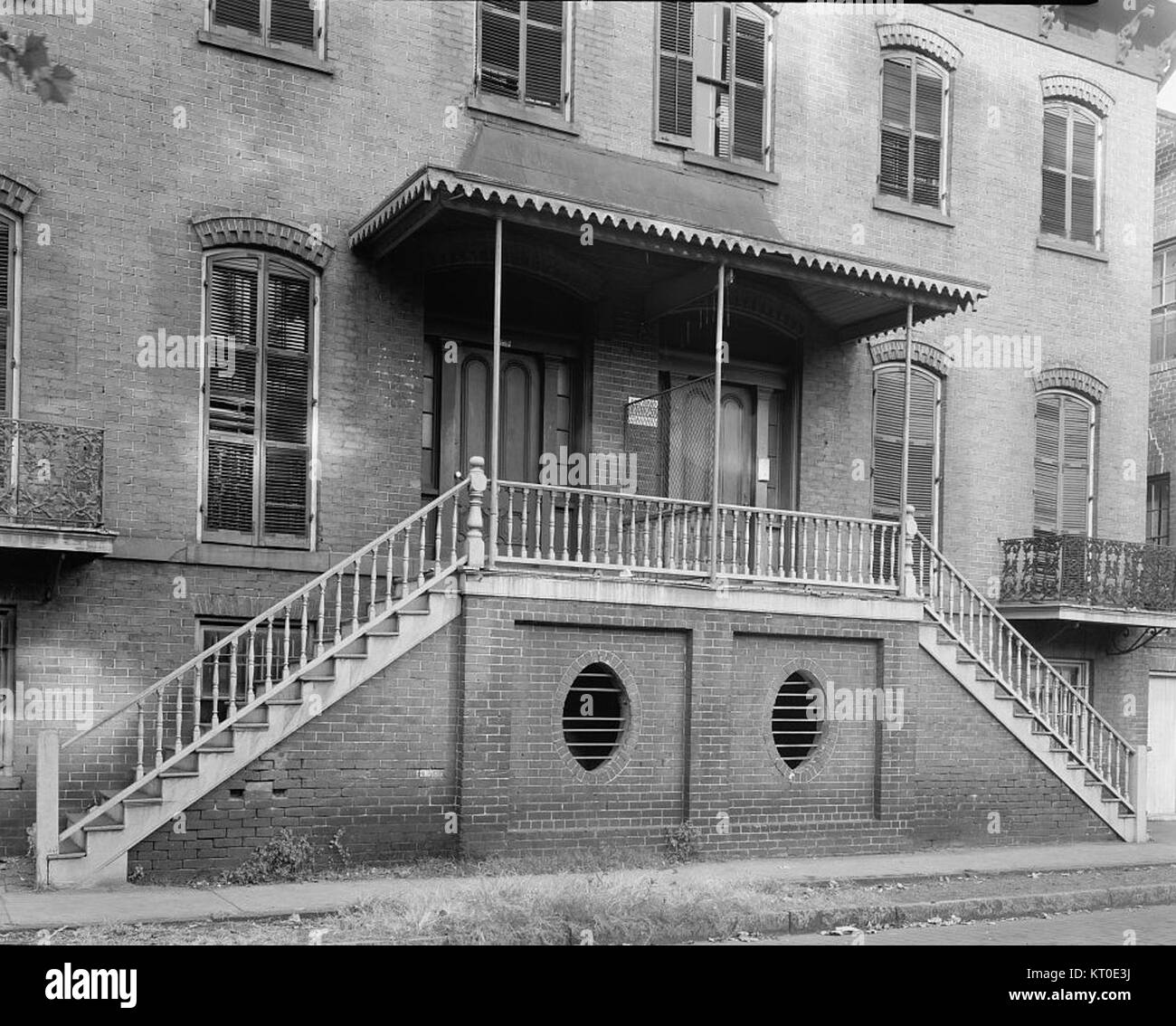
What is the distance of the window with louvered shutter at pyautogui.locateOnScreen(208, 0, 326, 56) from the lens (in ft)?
46.8

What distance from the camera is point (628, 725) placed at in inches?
550

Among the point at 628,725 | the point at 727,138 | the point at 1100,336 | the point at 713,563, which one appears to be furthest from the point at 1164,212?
the point at 628,725

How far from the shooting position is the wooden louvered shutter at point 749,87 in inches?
683

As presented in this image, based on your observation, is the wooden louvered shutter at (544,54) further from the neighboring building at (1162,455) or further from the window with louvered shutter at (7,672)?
the neighboring building at (1162,455)

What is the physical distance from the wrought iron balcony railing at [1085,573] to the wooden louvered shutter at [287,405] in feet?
31.7

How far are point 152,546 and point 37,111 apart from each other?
4222 mm

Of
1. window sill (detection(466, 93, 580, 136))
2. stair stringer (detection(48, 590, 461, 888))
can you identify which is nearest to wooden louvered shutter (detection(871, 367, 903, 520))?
window sill (detection(466, 93, 580, 136))

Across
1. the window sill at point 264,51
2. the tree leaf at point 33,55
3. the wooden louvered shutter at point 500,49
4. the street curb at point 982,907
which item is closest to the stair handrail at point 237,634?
the window sill at point 264,51

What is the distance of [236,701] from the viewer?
1291 cm

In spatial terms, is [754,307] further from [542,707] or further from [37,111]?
[37,111]

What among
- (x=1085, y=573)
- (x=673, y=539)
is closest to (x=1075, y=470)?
(x=1085, y=573)

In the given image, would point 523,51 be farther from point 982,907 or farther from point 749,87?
point 982,907

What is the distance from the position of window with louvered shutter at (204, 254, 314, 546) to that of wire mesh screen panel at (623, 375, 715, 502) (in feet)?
12.9

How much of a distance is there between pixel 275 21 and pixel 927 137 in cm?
896
